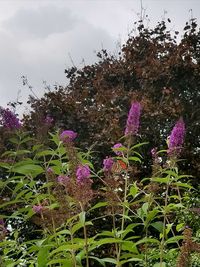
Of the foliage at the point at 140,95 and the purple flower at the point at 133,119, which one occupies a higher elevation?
the foliage at the point at 140,95

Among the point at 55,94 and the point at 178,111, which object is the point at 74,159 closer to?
the point at 178,111

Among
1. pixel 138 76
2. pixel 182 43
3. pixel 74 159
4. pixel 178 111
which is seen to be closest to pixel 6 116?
pixel 74 159

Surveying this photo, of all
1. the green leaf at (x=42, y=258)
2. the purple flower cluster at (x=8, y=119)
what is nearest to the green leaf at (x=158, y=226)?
the green leaf at (x=42, y=258)

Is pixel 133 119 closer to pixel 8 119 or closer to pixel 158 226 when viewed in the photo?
pixel 158 226

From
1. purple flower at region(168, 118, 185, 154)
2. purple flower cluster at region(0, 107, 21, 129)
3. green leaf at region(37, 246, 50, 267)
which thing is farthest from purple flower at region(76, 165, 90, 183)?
purple flower cluster at region(0, 107, 21, 129)

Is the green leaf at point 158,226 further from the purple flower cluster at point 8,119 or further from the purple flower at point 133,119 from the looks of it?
the purple flower cluster at point 8,119

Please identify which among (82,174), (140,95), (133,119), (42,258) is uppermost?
(140,95)

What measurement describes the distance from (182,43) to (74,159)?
29.3 feet

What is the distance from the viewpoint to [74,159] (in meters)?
2.78

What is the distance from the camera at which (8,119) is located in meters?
3.55

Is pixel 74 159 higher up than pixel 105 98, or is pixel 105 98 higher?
pixel 105 98

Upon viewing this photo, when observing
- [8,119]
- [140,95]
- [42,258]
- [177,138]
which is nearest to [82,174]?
[42,258]

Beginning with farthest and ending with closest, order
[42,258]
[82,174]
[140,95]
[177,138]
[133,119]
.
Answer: [140,95] < [133,119] < [177,138] < [42,258] < [82,174]

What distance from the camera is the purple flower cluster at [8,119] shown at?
139 inches
